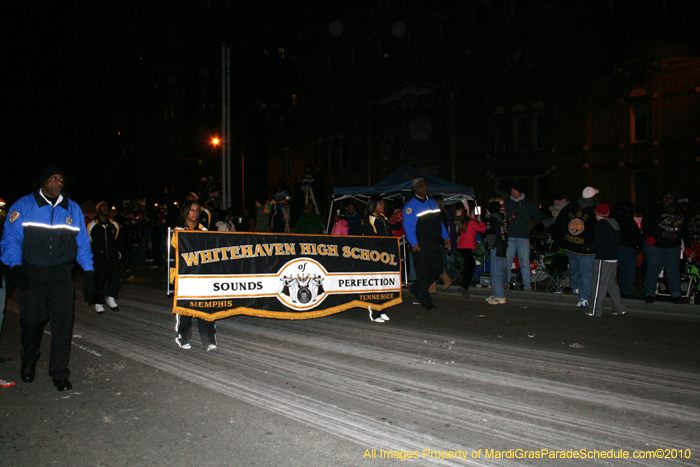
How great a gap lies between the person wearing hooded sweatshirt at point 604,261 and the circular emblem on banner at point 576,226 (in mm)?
611

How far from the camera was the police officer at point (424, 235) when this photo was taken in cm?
914

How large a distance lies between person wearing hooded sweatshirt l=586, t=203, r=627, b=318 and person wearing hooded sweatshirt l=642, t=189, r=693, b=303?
50.6 inches

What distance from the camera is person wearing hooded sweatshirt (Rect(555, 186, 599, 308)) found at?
9539 millimetres

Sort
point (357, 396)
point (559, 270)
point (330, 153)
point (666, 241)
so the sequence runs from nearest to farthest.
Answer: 1. point (357, 396)
2. point (666, 241)
3. point (559, 270)
4. point (330, 153)

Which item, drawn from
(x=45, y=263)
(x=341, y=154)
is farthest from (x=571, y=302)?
(x=341, y=154)

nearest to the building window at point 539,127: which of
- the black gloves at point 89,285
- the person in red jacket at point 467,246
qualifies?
the person in red jacket at point 467,246

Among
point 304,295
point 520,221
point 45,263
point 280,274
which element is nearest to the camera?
point 45,263

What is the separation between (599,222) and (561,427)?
5.80m

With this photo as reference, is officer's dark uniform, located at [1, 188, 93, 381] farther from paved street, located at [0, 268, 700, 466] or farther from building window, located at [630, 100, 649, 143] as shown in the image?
building window, located at [630, 100, 649, 143]

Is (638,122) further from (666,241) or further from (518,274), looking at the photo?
(666,241)

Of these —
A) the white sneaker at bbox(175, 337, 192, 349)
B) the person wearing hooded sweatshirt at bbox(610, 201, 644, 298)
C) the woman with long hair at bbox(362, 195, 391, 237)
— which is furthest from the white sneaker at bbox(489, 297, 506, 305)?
the white sneaker at bbox(175, 337, 192, 349)

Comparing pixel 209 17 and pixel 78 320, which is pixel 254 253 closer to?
pixel 78 320

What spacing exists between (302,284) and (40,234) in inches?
139

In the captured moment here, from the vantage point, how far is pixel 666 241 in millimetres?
9578
